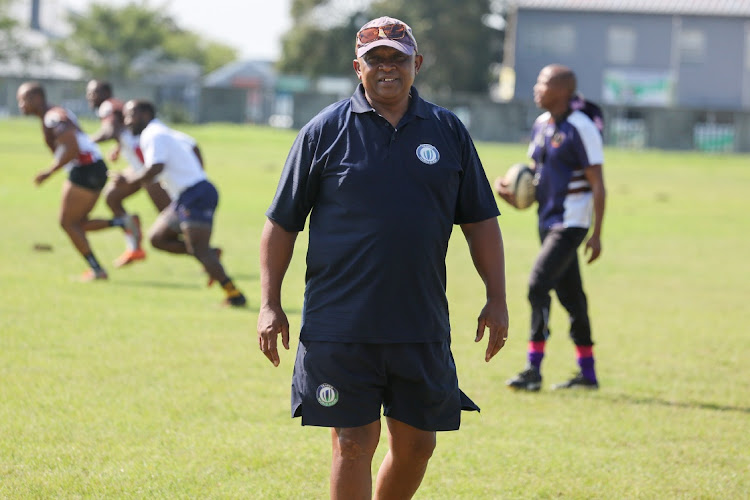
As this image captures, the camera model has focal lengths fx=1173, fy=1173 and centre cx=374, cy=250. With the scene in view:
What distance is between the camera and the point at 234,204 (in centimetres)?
2373

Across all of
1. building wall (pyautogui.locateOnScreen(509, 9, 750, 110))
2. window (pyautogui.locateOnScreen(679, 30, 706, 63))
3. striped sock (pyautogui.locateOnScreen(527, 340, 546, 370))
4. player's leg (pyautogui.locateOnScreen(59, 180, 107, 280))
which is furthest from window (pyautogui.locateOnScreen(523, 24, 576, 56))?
striped sock (pyautogui.locateOnScreen(527, 340, 546, 370))

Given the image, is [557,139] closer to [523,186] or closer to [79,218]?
[523,186]

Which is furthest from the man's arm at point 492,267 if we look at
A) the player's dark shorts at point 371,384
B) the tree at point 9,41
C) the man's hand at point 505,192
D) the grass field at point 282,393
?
the tree at point 9,41

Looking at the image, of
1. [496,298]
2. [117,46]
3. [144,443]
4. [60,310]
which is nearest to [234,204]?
[60,310]

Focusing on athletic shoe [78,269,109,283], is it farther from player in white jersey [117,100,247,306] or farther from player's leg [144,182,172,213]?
player's leg [144,182,172,213]

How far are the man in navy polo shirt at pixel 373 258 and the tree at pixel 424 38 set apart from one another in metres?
72.9

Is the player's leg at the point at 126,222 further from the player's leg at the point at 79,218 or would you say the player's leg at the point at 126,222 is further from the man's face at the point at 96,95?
the man's face at the point at 96,95

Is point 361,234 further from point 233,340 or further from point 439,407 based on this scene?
point 233,340

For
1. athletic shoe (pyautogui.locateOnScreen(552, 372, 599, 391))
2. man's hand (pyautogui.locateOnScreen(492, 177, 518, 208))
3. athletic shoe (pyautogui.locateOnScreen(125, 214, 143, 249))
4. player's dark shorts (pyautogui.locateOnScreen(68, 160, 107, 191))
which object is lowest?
athletic shoe (pyautogui.locateOnScreen(552, 372, 599, 391))

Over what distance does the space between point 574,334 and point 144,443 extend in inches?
137

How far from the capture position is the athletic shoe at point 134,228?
14242mm

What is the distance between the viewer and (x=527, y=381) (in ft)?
27.5

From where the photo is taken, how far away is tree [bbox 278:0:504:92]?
7806 centimetres

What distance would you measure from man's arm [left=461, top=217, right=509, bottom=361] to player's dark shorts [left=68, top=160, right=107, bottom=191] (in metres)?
9.02
